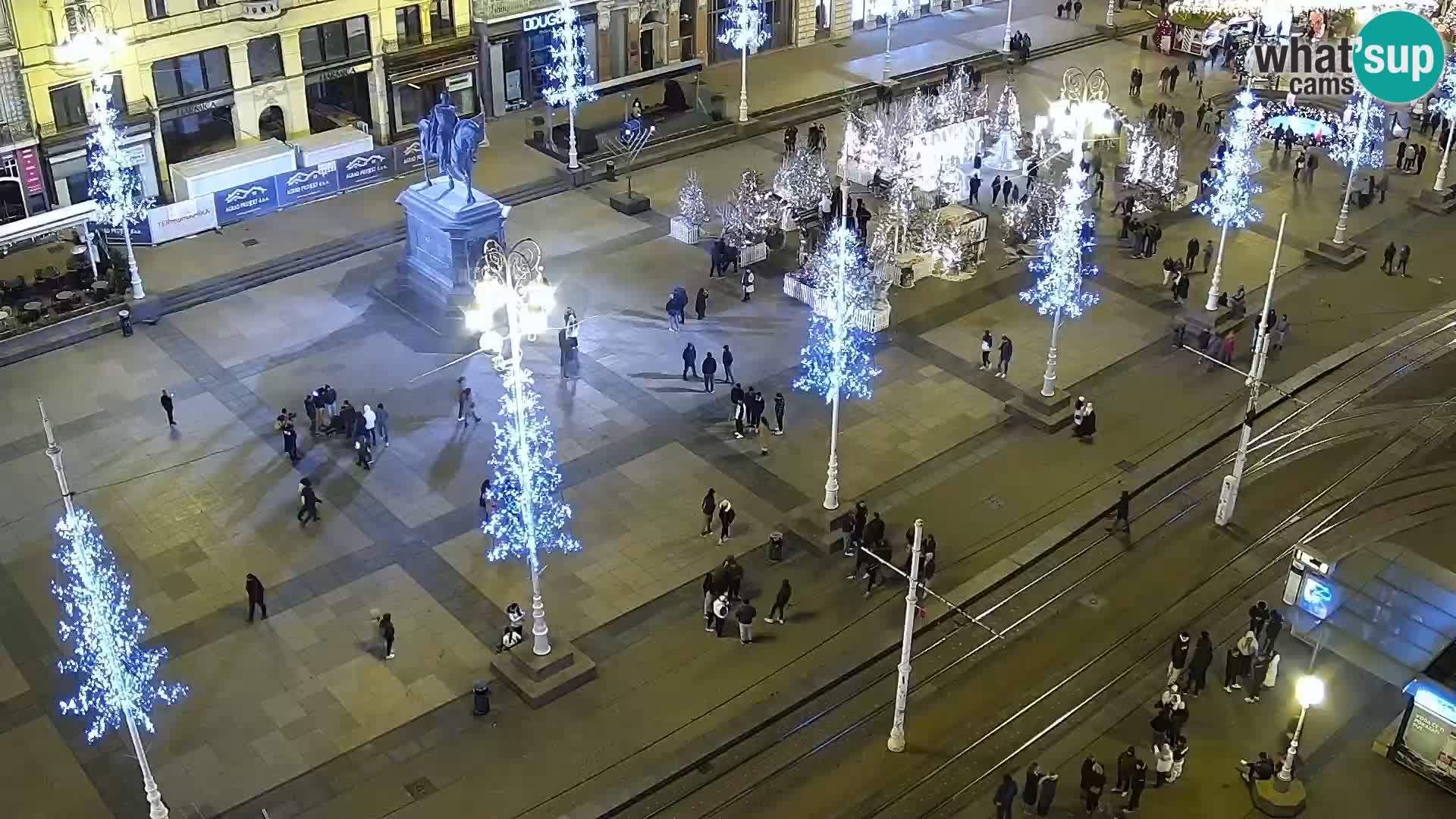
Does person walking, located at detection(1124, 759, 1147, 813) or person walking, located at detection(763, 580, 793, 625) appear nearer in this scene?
person walking, located at detection(1124, 759, 1147, 813)

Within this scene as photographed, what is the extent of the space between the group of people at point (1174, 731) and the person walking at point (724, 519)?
9.21 meters

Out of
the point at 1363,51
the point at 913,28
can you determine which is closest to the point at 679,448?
the point at 1363,51

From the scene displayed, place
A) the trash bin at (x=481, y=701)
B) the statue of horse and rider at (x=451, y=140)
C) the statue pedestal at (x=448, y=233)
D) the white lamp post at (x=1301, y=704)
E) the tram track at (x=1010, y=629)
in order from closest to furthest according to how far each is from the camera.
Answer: the white lamp post at (x=1301, y=704) < the tram track at (x=1010, y=629) < the trash bin at (x=481, y=701) < the statue of horse and rider at (x=451, y=140) < the statue pedestal at (x=448, y=233)

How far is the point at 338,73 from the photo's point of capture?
176ft

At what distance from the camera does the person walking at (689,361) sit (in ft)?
133

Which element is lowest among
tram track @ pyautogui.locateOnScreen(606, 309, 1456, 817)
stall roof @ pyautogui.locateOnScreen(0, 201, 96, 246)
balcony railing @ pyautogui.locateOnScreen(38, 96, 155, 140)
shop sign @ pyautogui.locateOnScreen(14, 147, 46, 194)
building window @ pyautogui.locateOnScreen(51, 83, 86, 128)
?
tram track @ pyautogui.locateOnScreen(606, 309, 1456, 817)

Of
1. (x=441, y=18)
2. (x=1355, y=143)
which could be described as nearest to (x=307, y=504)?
(x=441, y=18)

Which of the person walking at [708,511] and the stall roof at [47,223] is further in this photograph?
the stall roof at [47,223]

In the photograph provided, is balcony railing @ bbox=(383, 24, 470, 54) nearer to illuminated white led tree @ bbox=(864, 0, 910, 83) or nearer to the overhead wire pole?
illuminated white led tree @ bbox=(864, 0, 910, 83)

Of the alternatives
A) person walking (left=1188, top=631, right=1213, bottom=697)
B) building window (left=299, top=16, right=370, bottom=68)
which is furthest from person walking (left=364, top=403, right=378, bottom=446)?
building window (left=299, top=16, right=370, bottom=68)

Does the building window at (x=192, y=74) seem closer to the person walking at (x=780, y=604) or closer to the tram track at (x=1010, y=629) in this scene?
the person walking at (x=780, y=604)

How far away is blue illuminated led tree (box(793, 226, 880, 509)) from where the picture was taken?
40281 millimetres

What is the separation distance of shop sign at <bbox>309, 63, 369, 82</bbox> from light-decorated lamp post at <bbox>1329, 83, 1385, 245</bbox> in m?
35.2

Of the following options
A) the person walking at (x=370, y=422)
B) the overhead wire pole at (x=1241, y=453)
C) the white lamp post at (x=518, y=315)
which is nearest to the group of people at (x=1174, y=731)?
the overhead wire pole at (x=1241, y=453)
